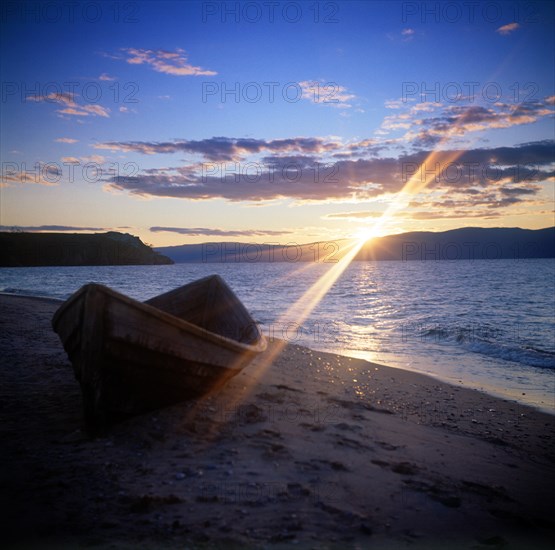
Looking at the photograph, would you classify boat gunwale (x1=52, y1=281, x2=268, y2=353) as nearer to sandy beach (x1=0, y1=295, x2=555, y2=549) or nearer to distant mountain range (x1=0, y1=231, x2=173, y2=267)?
sandy beach (x1=0, y1=295, x2=555, y2=549)

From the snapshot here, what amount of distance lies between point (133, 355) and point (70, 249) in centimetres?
16114

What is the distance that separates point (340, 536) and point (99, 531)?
73.7 inches

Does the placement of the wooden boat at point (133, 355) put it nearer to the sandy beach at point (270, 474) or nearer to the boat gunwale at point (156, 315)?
the boat gunwale at point (156, 315)

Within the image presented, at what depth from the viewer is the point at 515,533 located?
137 inches

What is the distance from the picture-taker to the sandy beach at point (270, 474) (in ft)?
10.2

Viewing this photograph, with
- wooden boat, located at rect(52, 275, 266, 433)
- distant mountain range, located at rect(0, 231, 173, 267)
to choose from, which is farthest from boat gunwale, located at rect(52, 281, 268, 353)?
distant mountain range, located at rect(0, 231, 173, 267)

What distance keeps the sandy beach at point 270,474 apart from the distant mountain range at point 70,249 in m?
159

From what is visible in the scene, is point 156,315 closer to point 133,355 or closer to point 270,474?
point 133,355

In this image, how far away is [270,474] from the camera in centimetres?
396

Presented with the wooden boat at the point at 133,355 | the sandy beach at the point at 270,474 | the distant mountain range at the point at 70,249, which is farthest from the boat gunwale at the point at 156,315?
the distant mountain range at the point at 70,249

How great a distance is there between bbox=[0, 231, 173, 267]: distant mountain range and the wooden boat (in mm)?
158885

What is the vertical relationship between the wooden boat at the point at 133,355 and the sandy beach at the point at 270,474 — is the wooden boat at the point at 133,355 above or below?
above

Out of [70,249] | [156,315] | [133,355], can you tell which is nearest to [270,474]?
[133,355]

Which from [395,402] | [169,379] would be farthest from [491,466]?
[169,379]
